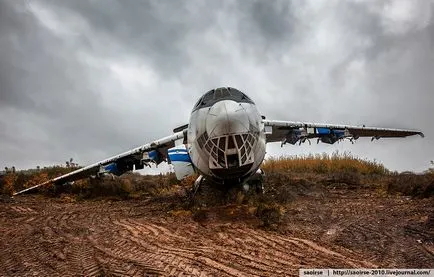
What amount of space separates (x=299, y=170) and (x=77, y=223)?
628 inches

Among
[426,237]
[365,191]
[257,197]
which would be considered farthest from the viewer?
[365,191]

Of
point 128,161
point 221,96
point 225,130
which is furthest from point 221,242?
point 128,161

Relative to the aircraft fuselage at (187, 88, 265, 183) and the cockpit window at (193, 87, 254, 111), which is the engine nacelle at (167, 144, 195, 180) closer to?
the aircraft fuselage at (187, 88, 265, 183)

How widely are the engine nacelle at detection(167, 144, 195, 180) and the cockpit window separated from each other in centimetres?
255

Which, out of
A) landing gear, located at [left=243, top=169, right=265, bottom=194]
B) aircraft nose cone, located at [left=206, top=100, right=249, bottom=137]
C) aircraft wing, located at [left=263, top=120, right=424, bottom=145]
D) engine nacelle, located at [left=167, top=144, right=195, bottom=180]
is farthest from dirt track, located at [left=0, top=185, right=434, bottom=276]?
aircraft wing, located at [left=263, top=120, right=424, bottom=145]

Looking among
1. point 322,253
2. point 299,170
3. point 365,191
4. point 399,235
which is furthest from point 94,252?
point 299,170

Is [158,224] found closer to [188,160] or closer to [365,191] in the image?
[188,160]

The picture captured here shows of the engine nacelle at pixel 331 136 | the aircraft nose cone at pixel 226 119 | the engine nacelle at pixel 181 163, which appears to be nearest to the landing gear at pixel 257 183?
the engine nacelle at pixel 181 163

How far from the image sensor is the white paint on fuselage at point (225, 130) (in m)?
9.43

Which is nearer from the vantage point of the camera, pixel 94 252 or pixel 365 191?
pixel 94 252

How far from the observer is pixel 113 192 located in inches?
715

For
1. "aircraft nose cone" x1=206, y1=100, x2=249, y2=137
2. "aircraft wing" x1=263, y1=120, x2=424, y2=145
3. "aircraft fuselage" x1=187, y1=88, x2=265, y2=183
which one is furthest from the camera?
"aircraft wing" x1=263, y1=120, x2=424, y2=145

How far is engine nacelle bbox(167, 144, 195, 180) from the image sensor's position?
1325 centimetres

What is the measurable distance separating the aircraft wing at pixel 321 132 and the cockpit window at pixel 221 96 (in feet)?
9.35
